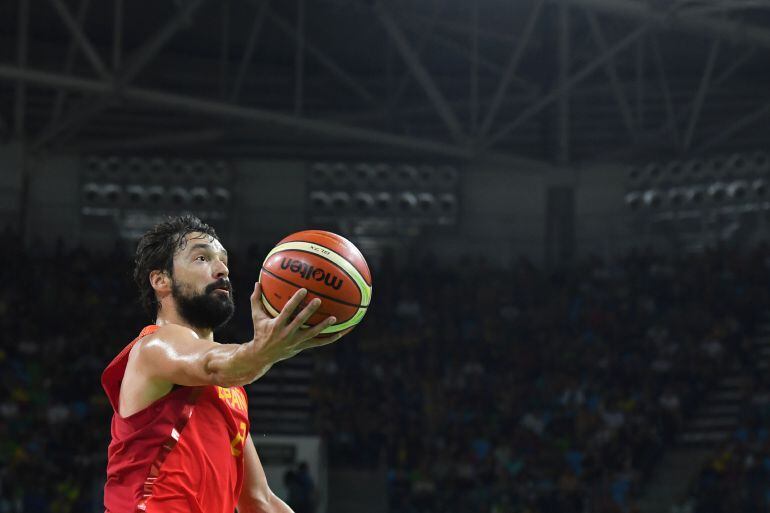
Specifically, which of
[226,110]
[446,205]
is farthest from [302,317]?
[446,205]

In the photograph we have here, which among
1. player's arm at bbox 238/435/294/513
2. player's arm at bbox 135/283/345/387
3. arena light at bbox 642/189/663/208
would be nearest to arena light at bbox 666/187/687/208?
arena light at bbox 642/189/663/208

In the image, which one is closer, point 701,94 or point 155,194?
point 701,94

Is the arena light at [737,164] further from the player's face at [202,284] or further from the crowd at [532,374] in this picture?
the player's face at [202,284]

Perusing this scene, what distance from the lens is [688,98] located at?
25016 millimetres

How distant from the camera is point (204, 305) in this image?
13.6 feet

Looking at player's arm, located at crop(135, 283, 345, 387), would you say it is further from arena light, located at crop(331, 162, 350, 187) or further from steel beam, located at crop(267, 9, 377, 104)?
arena light, located at crop(331, 162, 350, 187)

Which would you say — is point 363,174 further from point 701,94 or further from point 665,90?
point 701,94

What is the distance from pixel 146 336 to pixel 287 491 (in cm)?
1309

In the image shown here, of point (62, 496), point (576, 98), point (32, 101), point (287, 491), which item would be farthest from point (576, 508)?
point (32, 101)

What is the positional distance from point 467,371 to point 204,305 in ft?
54.3

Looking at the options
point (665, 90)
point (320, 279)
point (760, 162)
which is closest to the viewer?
point (320, 279)

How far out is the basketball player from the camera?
3986 millimetres

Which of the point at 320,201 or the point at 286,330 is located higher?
the point at 320,201

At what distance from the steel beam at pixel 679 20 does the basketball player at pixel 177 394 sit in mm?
14043
